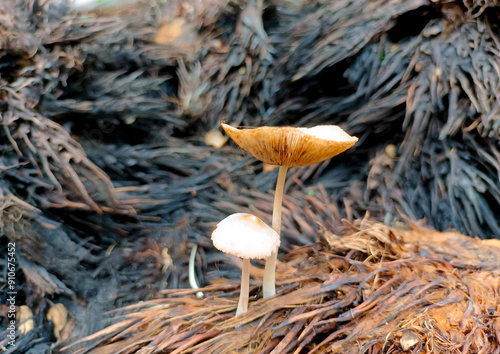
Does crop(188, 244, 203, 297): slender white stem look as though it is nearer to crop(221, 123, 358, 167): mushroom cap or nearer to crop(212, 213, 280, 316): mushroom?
crop(212, 213, 280, 316): mushroom

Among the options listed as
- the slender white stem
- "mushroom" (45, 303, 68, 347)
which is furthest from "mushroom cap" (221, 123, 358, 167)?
"mushroom" (45, 303, 68, 347)

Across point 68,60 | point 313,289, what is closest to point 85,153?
point 68,60

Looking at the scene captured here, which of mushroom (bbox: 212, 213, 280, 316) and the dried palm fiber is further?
mushroom (bbox: 212, 213, 280, 316)

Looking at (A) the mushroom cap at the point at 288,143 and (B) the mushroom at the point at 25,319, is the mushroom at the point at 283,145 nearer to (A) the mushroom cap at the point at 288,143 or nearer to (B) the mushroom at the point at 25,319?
(A) the mushroom cap at the point at 288,143

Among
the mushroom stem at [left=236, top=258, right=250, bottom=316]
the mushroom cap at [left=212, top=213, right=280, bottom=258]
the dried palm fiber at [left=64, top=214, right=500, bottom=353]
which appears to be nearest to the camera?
the dried palm fiber at [left=64, top=214, right=500, bottom=353]

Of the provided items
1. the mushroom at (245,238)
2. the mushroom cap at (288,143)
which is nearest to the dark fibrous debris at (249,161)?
the mushroom at (245,238)

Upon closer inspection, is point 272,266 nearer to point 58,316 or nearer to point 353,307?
point 353,307

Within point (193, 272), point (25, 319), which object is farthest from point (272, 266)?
point (25, 319)

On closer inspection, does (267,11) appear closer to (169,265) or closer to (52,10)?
(52,10)
